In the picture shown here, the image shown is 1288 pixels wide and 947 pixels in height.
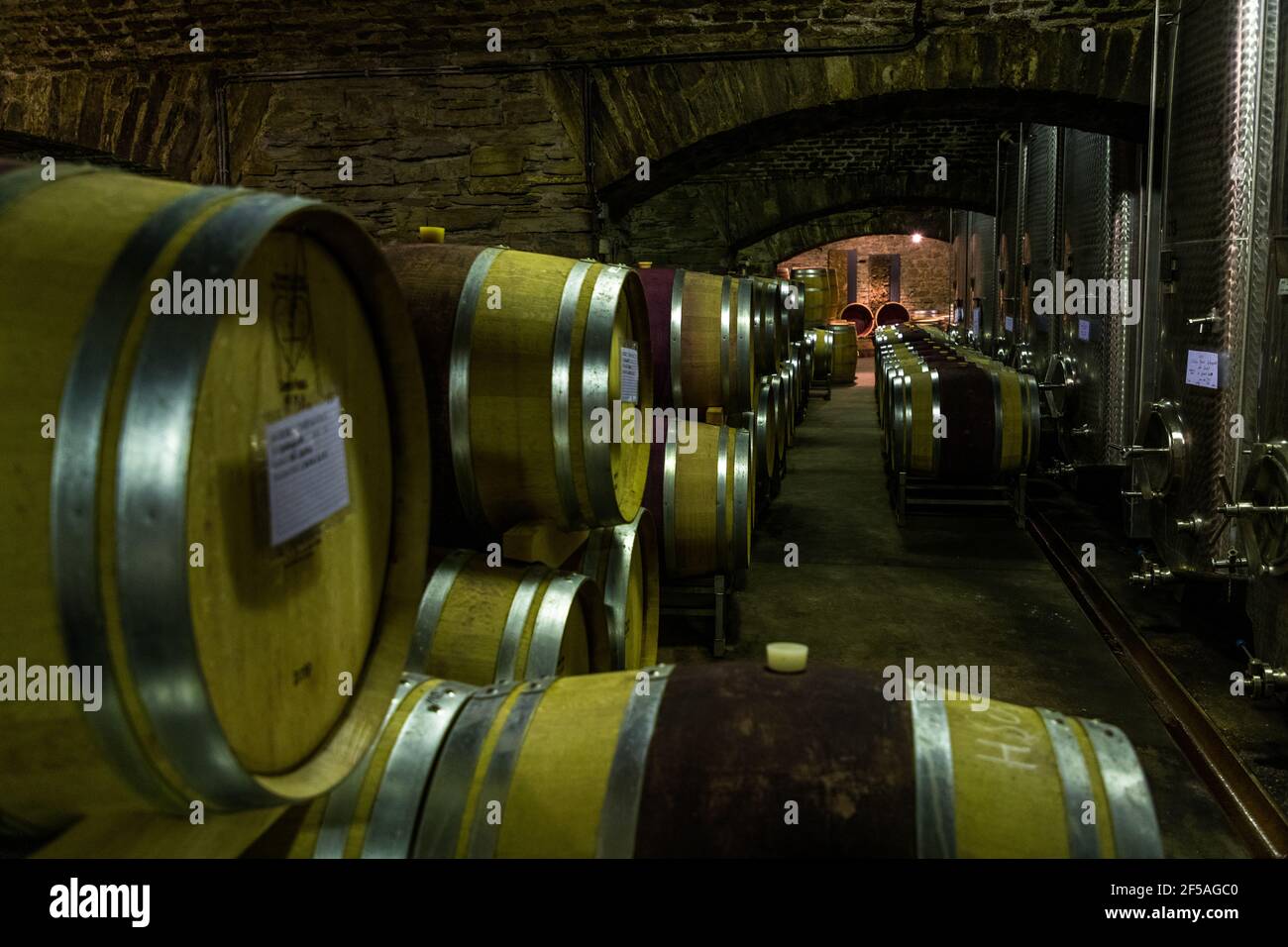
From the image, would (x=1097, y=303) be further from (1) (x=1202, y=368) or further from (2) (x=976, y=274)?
(2) (x=976, y=274)

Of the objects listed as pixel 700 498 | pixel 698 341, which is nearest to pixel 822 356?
pixel 698 341

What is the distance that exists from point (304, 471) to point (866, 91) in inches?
206

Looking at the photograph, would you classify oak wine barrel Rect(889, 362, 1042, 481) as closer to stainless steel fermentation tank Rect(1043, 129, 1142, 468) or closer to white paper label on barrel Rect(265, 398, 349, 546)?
stainless steel fermentation tank Rect(1043, 129, 1142, 468)

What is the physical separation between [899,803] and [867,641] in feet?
11.6

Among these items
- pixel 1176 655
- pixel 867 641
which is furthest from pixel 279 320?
pixel 1176 655

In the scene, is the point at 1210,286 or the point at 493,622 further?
the point at 1210,286

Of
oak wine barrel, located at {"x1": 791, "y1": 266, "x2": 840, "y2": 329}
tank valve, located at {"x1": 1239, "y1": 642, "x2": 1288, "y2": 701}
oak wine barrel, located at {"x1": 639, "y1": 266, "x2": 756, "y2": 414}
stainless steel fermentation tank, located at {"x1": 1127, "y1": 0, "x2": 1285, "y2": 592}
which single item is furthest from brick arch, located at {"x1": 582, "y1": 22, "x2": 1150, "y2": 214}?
oak wine barrel, located at {"x1": 791, "y1": 266, "x2": 840, "y2": 329}

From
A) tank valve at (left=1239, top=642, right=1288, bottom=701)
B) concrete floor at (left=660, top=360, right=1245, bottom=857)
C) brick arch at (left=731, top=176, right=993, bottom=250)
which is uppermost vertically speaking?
brick arch at (left=731, top=176, right=993, bottom=250)

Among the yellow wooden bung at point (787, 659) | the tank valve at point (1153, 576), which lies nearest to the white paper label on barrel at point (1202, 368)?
the tank valve at point (1153, 576)

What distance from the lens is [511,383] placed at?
8.07ft

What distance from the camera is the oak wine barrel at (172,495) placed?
0.95 meters

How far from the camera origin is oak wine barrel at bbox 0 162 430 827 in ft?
3.13

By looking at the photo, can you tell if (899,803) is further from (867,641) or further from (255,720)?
(867,641)

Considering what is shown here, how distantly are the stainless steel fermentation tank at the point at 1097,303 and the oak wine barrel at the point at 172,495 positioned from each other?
6.15m
